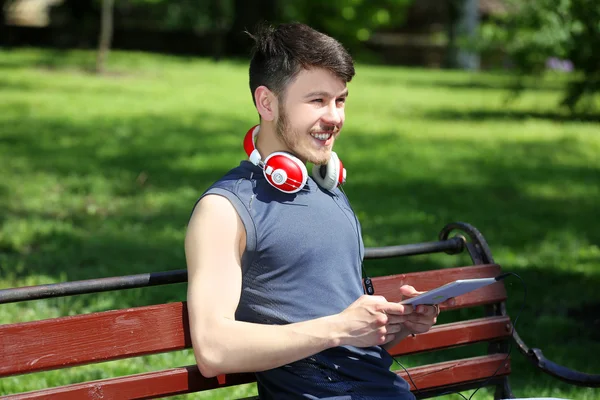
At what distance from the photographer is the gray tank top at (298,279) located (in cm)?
285

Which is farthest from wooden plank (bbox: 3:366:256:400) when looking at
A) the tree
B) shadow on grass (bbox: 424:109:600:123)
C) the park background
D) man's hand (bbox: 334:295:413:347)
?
the tree

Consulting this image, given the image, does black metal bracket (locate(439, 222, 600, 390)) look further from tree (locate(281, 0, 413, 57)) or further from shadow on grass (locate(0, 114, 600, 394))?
tree (locate(281, 0, 413, 57))

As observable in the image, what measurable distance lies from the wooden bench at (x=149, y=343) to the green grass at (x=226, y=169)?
1.52 meters

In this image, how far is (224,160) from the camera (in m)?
12.2

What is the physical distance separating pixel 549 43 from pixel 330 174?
50.6 feet

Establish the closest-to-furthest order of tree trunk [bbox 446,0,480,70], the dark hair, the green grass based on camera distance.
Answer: the dark hair, the green grass, tree trunk [bbox 446,0,480,70]

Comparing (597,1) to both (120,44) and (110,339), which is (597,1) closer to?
(110,339)

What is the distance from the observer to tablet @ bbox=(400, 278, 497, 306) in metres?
2.70

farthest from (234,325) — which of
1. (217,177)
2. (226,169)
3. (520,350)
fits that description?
(226,169)

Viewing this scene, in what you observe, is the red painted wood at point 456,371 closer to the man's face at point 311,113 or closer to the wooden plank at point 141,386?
the wooden plank at point 141,386

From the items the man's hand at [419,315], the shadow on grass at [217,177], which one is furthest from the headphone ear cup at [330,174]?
the shadow on grass at [217,177]

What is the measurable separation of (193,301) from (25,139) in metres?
10.9

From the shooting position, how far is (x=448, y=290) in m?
2.75

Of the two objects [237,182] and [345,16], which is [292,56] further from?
[345,16]
